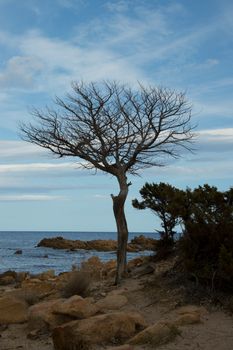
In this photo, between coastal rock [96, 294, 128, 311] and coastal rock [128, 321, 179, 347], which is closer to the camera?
coastal rock [128, 321, 179, 347]

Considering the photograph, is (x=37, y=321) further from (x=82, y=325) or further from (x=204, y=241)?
(x=204, y=241)

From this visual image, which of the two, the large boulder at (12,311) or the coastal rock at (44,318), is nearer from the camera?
the coastal rock at (44,318)

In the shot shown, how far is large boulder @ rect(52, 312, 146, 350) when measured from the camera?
27.2 ft

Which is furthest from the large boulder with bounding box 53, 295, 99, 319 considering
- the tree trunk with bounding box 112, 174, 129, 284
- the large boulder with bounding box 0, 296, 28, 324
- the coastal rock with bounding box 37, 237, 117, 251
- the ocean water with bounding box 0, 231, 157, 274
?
the coastal rock with bounding box 37, 237, 117, 251

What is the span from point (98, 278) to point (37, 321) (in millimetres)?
7338

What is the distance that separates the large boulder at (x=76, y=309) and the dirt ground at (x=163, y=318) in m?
0.60

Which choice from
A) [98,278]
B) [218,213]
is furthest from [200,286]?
[98,278]

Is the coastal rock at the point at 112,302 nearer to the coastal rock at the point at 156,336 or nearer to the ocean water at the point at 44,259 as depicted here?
the coastal rock at the point at 156,336

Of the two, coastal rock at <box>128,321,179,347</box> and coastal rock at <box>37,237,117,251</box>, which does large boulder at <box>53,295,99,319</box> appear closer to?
coastal rock at <box>128,321,179,347</box>

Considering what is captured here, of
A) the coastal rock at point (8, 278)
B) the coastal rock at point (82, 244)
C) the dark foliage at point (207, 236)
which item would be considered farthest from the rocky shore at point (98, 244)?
the dark foliage at point (207, 236)

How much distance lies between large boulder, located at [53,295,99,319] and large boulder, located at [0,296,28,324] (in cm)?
137

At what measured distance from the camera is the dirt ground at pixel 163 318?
8508 millimetres

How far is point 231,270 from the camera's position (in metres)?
10.8

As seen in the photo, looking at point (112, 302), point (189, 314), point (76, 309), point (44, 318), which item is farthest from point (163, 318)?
point (44, 318)
